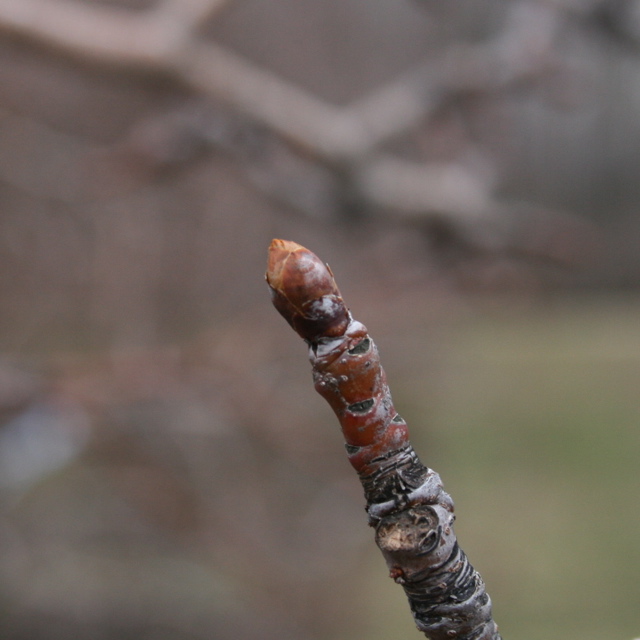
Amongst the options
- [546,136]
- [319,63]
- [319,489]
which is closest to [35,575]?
[319,489]

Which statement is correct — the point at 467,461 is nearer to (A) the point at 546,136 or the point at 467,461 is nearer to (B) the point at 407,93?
(B) the point at 407,93

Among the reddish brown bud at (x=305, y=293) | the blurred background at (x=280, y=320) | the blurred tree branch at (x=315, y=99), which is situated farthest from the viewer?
the blurred background at (x=280, y=320)

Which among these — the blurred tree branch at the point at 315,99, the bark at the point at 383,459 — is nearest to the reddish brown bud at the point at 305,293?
the bark at the point at 383,459

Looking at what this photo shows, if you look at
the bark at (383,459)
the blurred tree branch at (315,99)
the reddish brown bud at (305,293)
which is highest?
the blurred tree branch at (315,99)

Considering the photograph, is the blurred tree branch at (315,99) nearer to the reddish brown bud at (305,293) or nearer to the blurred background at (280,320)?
the blurred background at (280,320)

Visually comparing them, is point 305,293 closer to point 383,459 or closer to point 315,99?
point 383,459

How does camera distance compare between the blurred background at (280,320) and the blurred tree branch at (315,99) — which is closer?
the blurred tree branch at (315,99)
